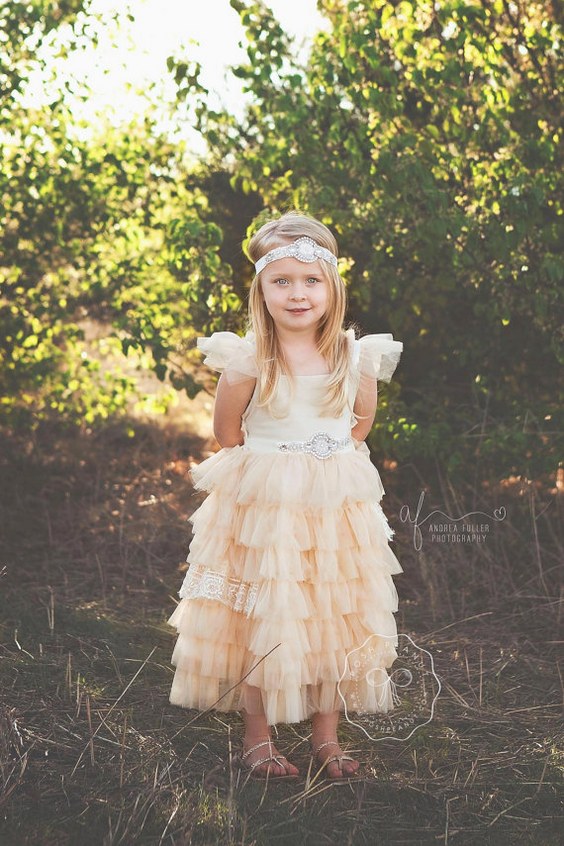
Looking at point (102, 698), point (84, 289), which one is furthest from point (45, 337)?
point (102, 698)

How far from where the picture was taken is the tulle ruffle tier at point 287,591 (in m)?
2.73

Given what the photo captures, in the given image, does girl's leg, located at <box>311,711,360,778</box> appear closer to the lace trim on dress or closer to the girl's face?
the lace trim on dress

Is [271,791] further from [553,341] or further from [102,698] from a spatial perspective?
[553,341]

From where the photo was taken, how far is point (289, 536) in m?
2.72

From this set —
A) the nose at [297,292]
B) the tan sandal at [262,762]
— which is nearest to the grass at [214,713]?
the tan sandal at [262,762]

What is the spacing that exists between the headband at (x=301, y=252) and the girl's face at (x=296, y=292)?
0.02 metres

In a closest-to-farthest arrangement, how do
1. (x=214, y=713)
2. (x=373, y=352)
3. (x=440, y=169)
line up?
1. (x=373, y=352)
2. (x=214, y=713)
3. (x=440, y=169)

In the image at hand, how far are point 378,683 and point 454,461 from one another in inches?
63.1

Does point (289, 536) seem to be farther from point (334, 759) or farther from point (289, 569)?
point (334, 759)

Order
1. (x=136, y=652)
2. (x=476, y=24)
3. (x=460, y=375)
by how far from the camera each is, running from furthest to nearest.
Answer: (x=460, y=375), (x=476, y=24), (x=136, y=652)

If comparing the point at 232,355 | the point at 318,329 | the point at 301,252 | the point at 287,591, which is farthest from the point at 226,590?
the point at 301,252

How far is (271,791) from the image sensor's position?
267 cm

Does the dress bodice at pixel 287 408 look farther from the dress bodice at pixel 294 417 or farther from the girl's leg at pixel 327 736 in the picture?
the girl's leg at pixel 327 736

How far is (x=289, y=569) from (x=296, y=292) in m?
0.80
